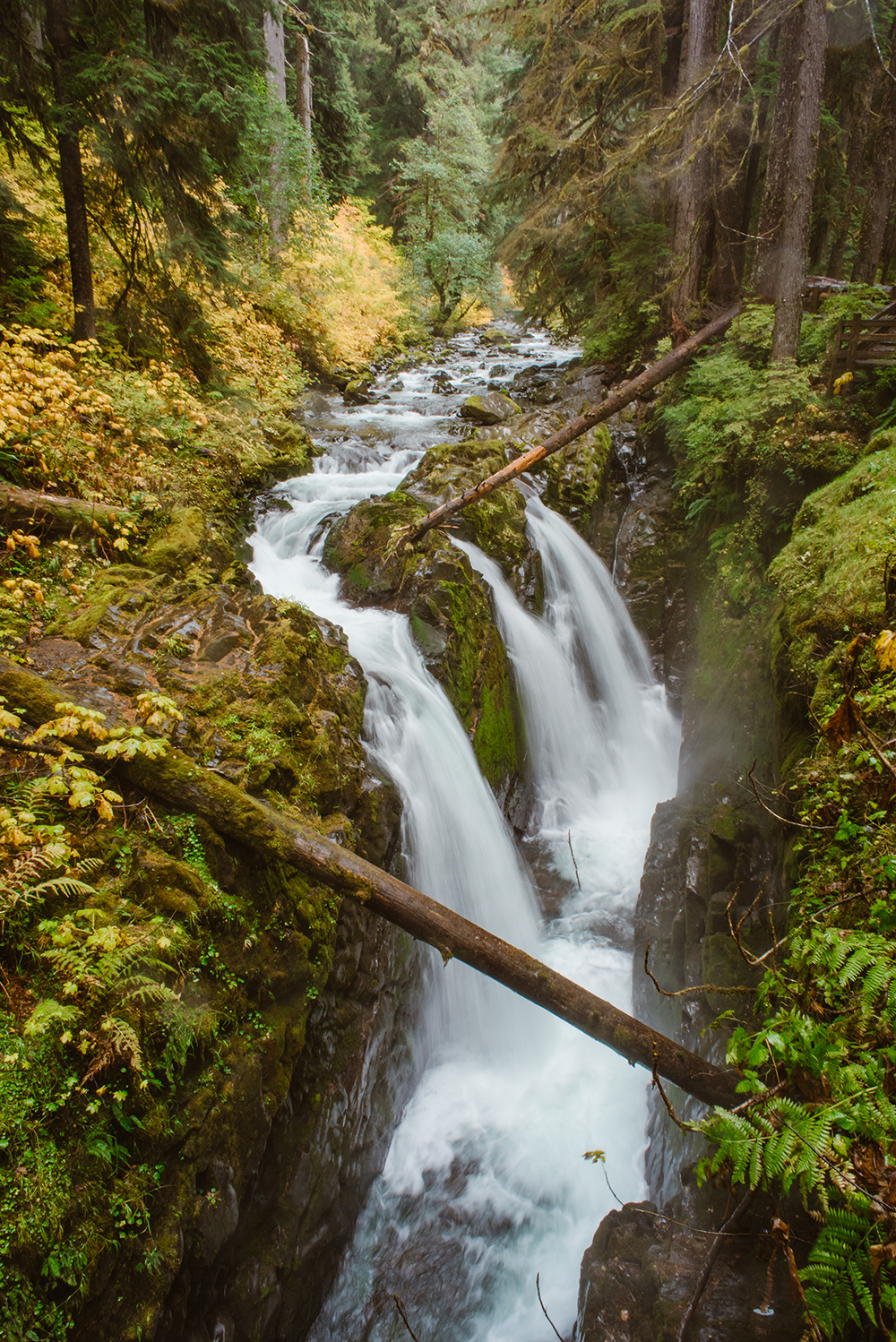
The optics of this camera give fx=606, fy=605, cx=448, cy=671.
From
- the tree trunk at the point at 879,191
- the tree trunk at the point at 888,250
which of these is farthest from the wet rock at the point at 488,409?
the tree trunk at the point at 888,250

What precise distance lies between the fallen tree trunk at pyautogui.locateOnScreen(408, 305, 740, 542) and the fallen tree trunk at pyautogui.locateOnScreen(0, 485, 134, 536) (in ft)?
12.8

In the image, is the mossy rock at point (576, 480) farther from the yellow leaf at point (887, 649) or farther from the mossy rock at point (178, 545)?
the yellow leaf at point (887, 649)

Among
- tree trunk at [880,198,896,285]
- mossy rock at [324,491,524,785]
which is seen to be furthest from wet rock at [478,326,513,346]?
mossy rock at [324,491,524,785]

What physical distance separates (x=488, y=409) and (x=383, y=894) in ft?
39.0

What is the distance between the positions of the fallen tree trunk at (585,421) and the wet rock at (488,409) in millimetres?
2654

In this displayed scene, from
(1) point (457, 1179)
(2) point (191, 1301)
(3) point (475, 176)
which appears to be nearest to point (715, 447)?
(1) point (457, 1179)

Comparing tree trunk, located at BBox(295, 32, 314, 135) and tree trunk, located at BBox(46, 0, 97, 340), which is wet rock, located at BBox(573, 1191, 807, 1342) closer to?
tree trunk, located at BBox(46, 0, 97, 340)

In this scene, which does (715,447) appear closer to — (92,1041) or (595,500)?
(595,500)

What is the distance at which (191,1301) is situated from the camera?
8.97 feet

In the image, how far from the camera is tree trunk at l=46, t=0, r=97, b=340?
20.6 feet

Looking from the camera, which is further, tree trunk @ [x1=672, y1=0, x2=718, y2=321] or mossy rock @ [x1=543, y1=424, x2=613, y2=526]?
tree trunk @ [x1=672, y1=0, x2=718, y2=321]

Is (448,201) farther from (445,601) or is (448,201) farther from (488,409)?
(445,601)

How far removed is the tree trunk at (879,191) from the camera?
11508mm

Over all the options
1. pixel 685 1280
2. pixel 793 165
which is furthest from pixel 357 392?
pixel 685 1280
